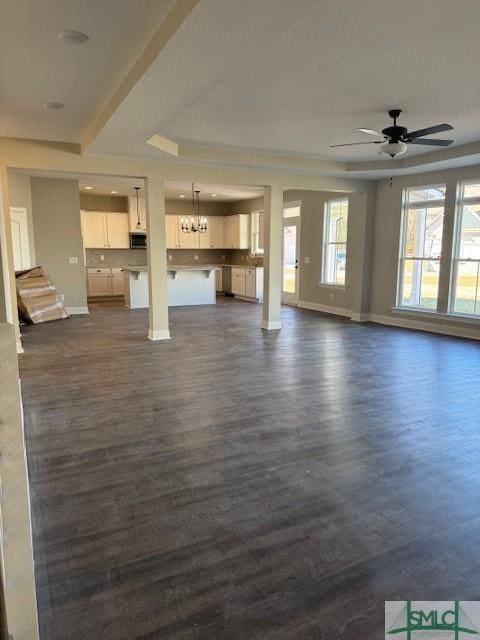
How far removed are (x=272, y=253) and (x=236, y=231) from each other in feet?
16.6

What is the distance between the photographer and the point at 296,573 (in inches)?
74.7

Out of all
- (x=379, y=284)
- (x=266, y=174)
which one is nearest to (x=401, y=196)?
(x=379, y=284)

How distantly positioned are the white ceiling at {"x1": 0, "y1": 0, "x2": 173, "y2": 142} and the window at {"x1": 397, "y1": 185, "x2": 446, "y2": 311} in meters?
5.65

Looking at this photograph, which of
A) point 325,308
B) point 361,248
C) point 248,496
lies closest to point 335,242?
point 361,248

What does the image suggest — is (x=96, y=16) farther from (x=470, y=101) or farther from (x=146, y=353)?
(x=146, y=353)

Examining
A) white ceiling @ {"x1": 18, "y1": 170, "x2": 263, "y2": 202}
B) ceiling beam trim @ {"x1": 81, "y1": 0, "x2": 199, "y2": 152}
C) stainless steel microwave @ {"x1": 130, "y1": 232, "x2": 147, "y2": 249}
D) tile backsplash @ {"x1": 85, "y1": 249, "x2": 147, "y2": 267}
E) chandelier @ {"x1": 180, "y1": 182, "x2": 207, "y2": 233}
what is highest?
white ceiling @ {"x1": 18, "y1": 170, "x2": 263, "y2": 202}

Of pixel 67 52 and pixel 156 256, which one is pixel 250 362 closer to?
pixel 156 256

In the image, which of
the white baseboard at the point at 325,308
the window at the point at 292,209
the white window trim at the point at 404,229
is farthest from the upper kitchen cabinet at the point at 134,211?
the white window trim at the point at 404,229

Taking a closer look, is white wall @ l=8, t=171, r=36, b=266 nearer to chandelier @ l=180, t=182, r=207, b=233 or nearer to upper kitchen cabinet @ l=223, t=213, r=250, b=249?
chandelier @ l=180, t=182, r=207, b=233

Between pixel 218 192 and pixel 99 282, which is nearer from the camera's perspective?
pixel 218 192

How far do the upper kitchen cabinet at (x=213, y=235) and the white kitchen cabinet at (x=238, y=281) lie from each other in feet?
3.57

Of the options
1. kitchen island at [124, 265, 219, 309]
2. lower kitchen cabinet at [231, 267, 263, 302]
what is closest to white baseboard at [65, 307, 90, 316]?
kitchen island at [124, 265, 219, 309]

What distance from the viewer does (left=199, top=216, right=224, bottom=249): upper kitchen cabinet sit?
1264cm

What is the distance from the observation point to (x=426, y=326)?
7.64m
